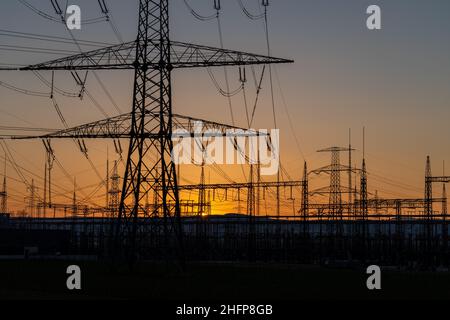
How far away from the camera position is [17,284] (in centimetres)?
2828

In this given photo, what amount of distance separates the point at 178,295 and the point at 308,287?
694 centimetres

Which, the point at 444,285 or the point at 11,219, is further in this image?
the point at 11,219
